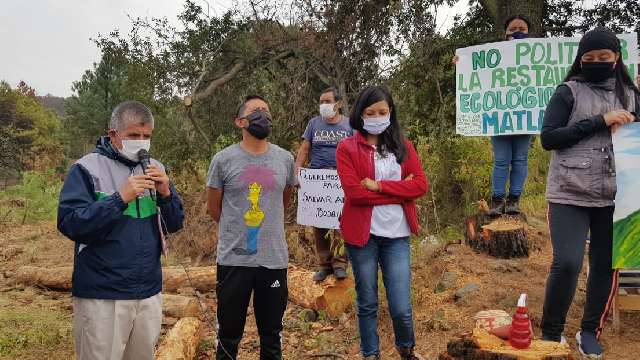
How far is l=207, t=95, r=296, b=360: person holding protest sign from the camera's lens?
11.3ft

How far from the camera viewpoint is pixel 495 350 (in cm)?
295

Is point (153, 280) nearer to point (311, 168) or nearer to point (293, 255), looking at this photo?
point (311, 168)

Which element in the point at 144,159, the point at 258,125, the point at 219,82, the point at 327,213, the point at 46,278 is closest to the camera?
the point at 144,159

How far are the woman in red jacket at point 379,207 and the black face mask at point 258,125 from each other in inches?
20.1

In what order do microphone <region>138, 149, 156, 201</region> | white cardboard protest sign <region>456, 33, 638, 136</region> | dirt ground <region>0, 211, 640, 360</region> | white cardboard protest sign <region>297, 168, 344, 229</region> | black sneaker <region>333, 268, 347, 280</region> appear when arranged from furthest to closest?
1. white cardboard protest sign <region>456, 33, 638, 136</region>
2. black sneaker <region>333, 268, 347, 280</region>
3. white cardboard protest sign <region>297, 168, 344, 229</region>
4. dirt ground <region>0, 211, 640, 360</region>
5. microphone <region>138, 149, 156, 201</region>

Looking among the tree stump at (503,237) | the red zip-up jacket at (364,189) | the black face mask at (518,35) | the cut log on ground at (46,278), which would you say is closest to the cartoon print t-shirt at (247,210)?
the red zip-up jacket at (364,189)

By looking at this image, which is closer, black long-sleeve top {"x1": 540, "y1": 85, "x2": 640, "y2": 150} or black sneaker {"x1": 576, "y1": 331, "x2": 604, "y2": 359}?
black long-sleeve top {"x1": 540, "y1": 85, "x2": 640, "y2": 150}

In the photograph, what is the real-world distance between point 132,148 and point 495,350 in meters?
2.20

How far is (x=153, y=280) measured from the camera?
2.94 m

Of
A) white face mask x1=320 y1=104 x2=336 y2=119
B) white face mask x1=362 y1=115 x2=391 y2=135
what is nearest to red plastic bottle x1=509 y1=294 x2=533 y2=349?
white face mask x1=362 y1=115 x2=391 y2=135

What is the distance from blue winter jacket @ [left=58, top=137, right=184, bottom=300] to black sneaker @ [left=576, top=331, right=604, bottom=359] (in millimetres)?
2735

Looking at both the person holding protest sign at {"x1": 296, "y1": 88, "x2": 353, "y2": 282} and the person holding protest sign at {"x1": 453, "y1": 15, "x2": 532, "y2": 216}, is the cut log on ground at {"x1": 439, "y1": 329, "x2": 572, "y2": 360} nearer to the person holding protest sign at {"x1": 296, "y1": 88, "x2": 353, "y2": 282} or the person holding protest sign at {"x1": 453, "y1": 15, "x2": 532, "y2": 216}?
the person holding protest sign at {"x1": 296, "y1": 88, "x2": 353, "y2": 282}

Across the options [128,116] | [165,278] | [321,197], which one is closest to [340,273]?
[321,197]

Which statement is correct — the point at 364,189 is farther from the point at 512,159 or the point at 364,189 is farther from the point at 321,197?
the point at 512,159
